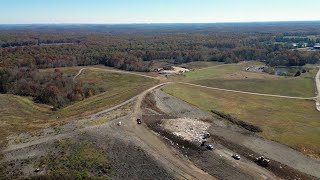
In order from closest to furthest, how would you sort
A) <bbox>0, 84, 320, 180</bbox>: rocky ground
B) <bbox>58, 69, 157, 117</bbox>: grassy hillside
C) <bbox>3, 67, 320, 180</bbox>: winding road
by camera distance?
1. <bbox>3, 67, 320, 180</bbox>: winding road
2. <bbox>0, 84, 320, 180</bbox>: rocky ground
3. <bbox>58, 69, 157, 117</bbox>: grassy hillside

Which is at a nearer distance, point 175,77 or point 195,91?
point 195,91

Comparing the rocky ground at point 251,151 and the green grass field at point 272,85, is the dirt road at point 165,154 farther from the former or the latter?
the green grass field at point 272,85

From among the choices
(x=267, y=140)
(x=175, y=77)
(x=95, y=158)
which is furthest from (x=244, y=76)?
(x=95, y=158)

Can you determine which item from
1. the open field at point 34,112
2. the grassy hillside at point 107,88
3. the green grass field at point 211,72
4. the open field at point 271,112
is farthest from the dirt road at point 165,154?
the green grass field at point 211,72

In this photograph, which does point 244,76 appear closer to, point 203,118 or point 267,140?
point 203,118

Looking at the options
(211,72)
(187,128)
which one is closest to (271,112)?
(187,128)

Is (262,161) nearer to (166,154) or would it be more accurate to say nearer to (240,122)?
(166,154)

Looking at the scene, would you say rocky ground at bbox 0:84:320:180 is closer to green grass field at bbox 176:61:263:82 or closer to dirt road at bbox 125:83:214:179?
dirt road at bbox 125:83:214:179

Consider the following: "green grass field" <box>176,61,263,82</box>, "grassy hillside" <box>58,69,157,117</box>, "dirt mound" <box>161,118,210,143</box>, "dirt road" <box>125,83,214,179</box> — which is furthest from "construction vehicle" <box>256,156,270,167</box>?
"green grass field" <box>176,61,263,82</box>
